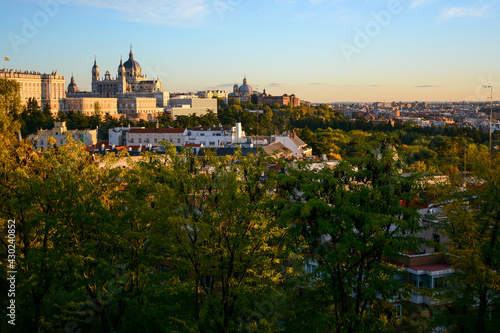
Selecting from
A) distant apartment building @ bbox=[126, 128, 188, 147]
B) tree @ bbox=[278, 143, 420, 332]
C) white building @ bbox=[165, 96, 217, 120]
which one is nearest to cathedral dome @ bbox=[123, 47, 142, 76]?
white building @ bbox=[165, 96, 217, 120]

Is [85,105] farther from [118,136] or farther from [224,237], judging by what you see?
[224,237]

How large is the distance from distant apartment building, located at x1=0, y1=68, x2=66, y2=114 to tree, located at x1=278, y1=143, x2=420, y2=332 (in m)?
109

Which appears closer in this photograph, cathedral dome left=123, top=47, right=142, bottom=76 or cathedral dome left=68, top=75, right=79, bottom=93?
cathedral dome left=123, top=47, right=142, bottom=76

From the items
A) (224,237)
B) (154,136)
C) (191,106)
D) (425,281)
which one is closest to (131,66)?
(191,106)

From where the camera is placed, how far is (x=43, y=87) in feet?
391

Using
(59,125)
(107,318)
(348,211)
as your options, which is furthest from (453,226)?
(59,125)

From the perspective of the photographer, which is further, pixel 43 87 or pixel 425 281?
pixel 43 87

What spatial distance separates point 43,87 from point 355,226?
118m

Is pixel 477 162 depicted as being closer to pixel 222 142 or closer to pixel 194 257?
pixel 194 257

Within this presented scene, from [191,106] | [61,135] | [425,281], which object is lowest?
[425,281]

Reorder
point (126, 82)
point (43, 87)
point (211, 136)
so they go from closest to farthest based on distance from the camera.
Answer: point (211, 136) → point (43, 87) → point (126, 82)

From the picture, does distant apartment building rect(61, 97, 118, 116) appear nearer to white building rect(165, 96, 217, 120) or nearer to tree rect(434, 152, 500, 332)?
white building rect(165, 96, 217, 120)

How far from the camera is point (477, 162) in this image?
41.1ft

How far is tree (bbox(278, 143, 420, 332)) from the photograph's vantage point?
10.8 metres
